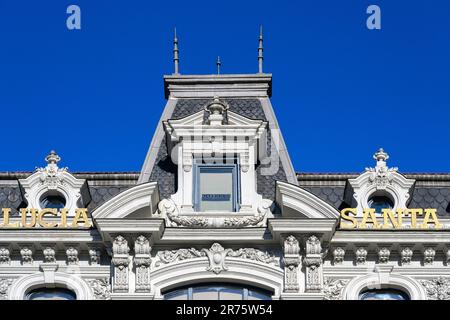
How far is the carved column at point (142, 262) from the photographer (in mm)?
38031

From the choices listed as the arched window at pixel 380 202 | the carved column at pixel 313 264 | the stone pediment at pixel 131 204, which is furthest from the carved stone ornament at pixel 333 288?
the stone pediment at pixel 131 204

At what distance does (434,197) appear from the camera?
137 ft

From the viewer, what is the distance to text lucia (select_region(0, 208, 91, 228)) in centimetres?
3894

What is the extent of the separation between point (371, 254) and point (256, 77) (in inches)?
275

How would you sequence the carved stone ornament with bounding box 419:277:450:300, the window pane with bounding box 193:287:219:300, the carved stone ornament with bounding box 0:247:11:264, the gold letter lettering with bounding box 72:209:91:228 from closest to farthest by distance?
the window pane with bounding box 193:287:219:300 < the carved stone ornament with bounding box 419:277:450:300 < the carved stone ornament with bounding box 0:247:11:264 < the gold letter lettering with bounding box 72:209:91:228

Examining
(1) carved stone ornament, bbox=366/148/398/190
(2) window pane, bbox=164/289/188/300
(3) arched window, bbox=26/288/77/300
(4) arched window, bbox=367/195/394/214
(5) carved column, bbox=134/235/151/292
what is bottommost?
(2) window pane, bbox=164/289/188/300

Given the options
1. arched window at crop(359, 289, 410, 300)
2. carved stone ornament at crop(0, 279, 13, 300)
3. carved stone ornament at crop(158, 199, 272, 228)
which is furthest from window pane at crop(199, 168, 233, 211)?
carved stone ornament at crop(0, 279, 13, 300)

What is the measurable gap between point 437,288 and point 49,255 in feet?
28.6

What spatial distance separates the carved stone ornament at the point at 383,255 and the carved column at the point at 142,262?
5.17 metres

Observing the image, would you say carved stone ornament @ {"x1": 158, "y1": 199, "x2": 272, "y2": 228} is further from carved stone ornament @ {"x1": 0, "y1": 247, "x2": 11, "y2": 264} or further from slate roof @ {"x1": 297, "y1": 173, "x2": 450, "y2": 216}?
carved stone ornament @ {"x1": 0, "y1": 247, "x2": 11, "y2": 264}

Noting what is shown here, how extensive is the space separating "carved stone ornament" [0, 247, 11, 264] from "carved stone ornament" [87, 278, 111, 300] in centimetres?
189

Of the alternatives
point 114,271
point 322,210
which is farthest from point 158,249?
point 322,210

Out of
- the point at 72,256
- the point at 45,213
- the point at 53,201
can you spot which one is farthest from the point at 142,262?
the point at 53,201
